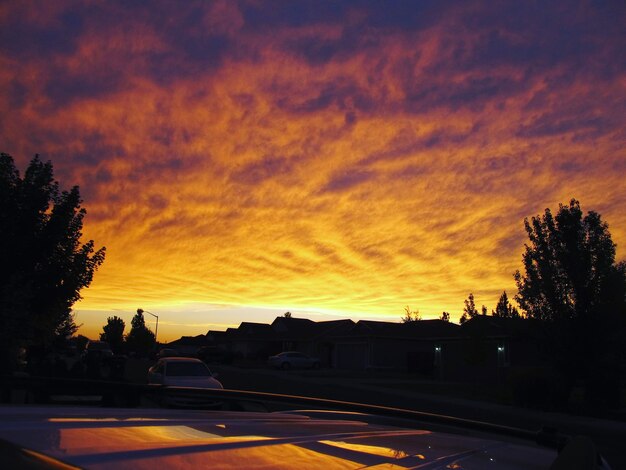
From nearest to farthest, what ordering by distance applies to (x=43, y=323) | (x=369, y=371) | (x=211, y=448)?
1. (x=211, y=448)
2. (x=43, y=323)
3. (x=369, y=371)

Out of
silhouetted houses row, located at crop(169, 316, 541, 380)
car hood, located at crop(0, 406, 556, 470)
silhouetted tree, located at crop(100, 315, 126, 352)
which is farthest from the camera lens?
silhouetted tree, located at crop(100, 315, 126, 352)

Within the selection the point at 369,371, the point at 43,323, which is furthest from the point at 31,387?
the point at 369,371

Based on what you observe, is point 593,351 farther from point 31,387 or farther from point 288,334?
point 288,334

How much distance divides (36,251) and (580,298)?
18862 millimetres

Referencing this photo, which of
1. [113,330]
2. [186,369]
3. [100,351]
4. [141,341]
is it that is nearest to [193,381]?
[186,369]

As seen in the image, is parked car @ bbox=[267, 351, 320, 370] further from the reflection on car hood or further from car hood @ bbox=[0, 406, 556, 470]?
car hood @ bbox=[0, 406, 556, 470]

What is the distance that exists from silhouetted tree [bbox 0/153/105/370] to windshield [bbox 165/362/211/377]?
3877mm

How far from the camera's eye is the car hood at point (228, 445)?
1680 millimetres

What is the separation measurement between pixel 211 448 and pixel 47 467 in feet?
2.40

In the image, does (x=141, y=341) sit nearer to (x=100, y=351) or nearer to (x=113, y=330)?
(x=113, y=330)

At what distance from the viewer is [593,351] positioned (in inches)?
812

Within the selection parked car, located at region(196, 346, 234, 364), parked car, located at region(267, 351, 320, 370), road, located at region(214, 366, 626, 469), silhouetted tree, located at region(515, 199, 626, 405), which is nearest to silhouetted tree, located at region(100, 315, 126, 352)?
parked car, located at region(196, 346, 234, 364)

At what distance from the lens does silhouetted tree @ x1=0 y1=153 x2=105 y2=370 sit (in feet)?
48.4

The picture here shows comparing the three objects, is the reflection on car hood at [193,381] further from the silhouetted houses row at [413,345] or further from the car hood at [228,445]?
the car hood at [228,445]
